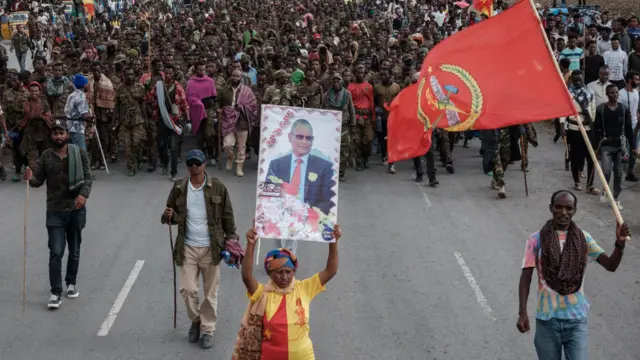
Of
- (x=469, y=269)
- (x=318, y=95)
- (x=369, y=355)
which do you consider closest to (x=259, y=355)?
(x=369, y=355)

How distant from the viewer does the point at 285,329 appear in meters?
6.93

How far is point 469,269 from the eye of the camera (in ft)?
37.9

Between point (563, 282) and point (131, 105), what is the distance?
10805 mm

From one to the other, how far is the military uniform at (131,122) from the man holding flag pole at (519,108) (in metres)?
8.14

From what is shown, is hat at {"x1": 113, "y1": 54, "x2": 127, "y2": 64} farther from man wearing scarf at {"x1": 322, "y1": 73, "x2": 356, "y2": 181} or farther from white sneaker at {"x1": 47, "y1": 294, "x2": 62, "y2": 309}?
white sneaker at {"x1": 47, "y1": 294, "x2": 62, "y2": 309}

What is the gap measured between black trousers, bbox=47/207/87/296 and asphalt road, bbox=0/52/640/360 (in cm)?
36

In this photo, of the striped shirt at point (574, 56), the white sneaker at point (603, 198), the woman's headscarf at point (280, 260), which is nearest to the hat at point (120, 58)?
the striped shirt at point (574, 56)

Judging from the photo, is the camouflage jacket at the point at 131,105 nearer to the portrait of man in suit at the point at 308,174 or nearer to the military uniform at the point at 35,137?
the military uniform at the point at 35,137

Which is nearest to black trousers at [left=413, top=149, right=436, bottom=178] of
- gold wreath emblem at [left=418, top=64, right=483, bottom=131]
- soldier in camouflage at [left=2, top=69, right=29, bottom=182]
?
soldier in camouflage at [left=2, top=69, right=29, bottom=182]

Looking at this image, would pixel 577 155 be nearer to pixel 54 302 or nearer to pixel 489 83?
pixel 489 83

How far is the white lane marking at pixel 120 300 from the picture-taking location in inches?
384

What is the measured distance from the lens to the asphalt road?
9391mm

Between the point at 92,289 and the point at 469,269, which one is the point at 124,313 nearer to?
the point at 92,289

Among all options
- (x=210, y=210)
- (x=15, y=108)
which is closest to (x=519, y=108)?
(x=210, y=210)
